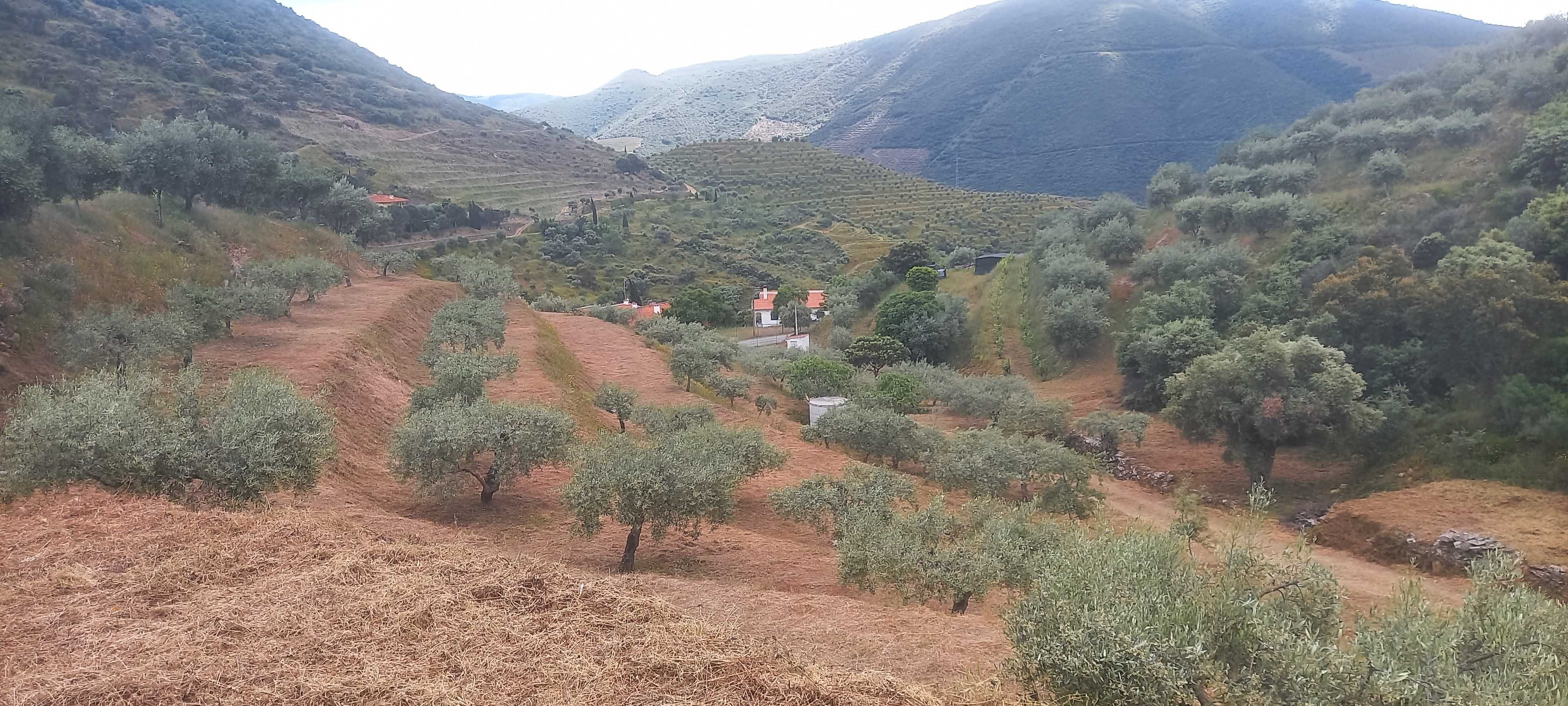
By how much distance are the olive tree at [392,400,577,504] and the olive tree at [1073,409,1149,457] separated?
20121mm

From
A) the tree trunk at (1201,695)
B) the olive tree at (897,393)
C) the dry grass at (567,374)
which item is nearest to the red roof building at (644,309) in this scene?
the dry grass at (567,374)

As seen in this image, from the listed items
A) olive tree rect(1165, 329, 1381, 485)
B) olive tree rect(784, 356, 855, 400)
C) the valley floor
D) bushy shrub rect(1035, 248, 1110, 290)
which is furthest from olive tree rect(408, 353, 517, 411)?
bushy shrub rect(1035, 248, 1110, 290)

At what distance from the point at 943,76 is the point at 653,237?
122 m

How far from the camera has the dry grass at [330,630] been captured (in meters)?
6.66

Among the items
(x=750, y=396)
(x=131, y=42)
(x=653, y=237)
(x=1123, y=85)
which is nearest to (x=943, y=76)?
(x=1123, y=85)

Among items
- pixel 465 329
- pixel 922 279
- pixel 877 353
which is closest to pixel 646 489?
pixel 465 329

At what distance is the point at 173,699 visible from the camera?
635 cm

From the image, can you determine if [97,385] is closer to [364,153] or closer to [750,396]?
[750,396]

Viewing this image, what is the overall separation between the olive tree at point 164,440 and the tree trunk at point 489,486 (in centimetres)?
331

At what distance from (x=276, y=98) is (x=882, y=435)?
83.9 metres

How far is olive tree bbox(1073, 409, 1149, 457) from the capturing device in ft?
90.5

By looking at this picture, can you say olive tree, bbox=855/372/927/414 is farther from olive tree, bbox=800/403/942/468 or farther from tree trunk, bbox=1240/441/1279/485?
tree trunk, bbox=1240/441/1279/485

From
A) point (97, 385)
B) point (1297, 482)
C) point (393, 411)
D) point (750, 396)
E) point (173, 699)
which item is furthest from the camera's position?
point (750, 396)

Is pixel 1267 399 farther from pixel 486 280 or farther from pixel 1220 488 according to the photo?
pixel 486 280
